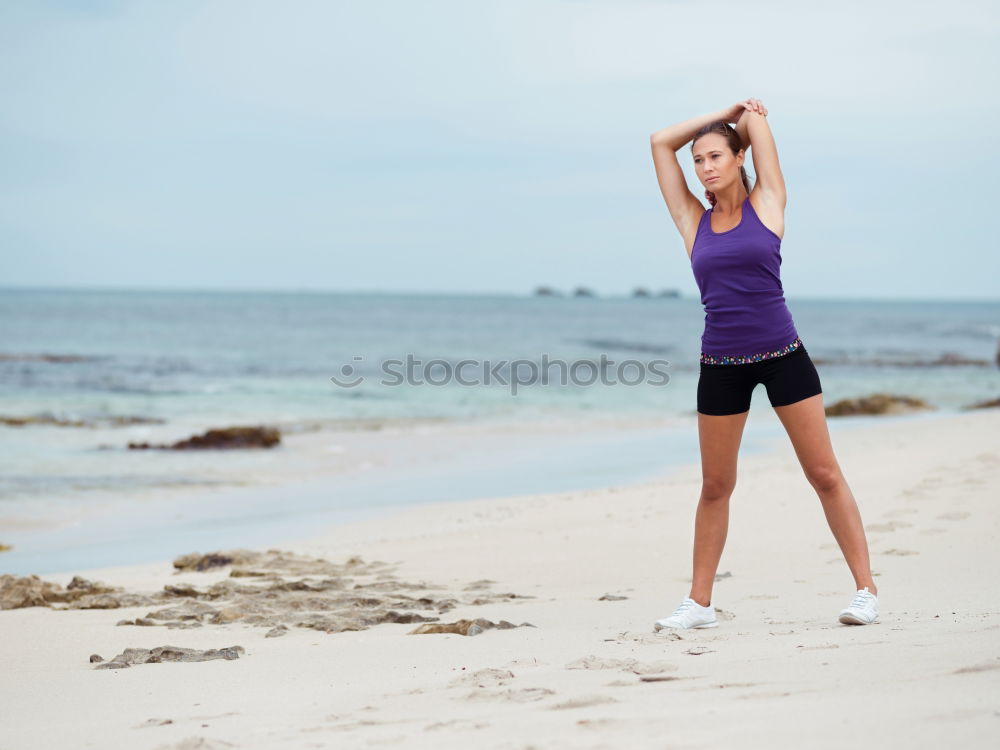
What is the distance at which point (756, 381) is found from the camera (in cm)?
375

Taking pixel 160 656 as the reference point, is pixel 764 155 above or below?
above

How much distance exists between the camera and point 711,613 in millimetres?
3900

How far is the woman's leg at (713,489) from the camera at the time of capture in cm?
381

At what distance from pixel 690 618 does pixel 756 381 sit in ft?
3.09

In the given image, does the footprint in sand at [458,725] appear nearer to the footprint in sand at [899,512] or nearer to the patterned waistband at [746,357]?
the patterned waistband at [746,357]

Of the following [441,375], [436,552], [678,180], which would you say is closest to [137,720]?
[678,180]

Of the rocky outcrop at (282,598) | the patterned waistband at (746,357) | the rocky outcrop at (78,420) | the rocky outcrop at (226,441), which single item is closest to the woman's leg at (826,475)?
the patterned waistband at (746,357)

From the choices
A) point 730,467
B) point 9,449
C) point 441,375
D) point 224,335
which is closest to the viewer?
point 730,467

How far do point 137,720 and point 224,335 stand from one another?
4581 cm

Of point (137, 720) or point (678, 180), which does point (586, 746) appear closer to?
point (137, 720)

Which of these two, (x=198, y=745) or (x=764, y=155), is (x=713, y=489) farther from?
(x=198, y=745)

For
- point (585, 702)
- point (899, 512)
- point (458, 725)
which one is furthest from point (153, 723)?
point (899, 512)

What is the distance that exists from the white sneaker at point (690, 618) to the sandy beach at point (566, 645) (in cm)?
8

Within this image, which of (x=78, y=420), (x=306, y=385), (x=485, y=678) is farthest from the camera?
(x=306, y=385)
